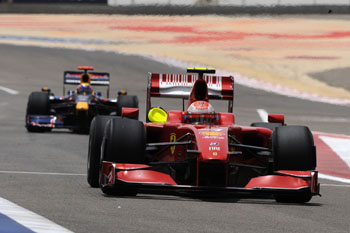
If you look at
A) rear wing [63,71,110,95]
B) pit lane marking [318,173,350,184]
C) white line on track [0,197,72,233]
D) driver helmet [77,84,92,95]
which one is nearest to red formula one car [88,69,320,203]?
white line on track [0,197,72,233]

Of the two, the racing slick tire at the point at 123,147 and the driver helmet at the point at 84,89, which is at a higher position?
the racing slick tire at the point at 123,147

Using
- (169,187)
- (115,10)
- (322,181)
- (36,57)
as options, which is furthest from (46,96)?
(115,10)

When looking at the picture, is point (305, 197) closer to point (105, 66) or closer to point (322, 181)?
point (322, 181)

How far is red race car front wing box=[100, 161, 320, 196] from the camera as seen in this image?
390 inches

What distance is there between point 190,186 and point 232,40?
3887 cm

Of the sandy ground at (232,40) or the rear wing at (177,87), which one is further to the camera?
the sandy ground at (232,40)

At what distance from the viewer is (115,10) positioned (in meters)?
52.0

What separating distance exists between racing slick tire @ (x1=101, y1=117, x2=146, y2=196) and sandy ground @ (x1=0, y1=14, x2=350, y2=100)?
28.9 m

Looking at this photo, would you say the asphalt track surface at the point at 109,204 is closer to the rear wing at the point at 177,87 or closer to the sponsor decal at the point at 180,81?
the rear wing at the point at 177,87

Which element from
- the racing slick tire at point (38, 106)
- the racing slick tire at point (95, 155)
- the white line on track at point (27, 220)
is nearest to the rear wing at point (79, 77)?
the racing slick tire at point (38, 106)

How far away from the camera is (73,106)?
74.5ft

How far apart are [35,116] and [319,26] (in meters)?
37.4

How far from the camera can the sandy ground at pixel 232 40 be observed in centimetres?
4494

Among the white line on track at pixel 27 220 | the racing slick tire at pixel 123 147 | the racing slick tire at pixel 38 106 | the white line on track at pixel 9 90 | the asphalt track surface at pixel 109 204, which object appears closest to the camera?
the white line on track at pixel 27 220
